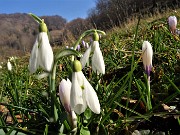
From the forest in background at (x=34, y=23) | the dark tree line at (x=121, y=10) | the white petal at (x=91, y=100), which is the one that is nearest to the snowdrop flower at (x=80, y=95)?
the white petal at (x=91, y=100)

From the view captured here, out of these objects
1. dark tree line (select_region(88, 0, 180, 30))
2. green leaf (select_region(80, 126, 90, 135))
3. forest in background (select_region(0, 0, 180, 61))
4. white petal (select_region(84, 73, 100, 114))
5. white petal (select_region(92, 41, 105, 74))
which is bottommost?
green leaf (select_region(80, 126, 90, 135))

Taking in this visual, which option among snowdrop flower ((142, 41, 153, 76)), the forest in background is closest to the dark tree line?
the forest in background

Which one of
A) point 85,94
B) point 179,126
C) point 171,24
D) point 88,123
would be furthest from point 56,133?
point 171,24

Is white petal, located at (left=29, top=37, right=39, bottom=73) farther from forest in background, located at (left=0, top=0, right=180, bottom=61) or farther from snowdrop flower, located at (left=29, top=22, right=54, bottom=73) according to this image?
forest in background, located at (left=0, top=0, right=180, bottom=61)

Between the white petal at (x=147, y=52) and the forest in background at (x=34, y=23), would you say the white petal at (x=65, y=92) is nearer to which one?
the white petal at (x=147, y=52)

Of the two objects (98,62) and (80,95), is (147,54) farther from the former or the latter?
(80,95)

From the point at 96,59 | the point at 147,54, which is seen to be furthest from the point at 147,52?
the point at 96,59

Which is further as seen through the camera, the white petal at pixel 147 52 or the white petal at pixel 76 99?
the white petal at pixel 147 52

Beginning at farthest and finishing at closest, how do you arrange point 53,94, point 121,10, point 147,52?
point 121,10 < point 147,52 < point 53,94
